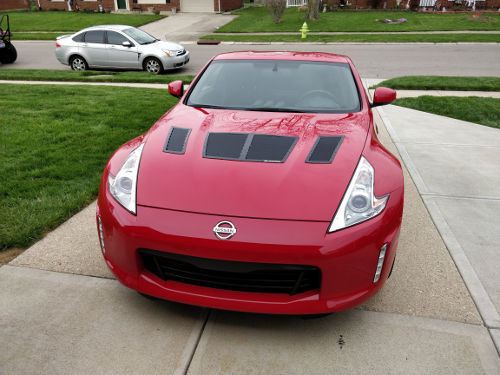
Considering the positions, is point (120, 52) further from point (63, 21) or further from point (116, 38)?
point (63, 21)

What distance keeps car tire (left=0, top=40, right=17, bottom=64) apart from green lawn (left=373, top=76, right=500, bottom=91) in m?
12.1

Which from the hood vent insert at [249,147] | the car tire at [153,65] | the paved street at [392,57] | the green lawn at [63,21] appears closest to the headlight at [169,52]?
the car tire at [153,65]

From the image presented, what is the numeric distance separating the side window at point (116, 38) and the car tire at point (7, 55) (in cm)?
406

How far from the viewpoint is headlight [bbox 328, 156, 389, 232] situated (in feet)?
7.37

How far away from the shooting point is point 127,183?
257 cm

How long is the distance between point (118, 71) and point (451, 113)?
972 cm

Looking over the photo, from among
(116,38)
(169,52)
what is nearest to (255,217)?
(169,52)

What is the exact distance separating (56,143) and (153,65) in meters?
7.27

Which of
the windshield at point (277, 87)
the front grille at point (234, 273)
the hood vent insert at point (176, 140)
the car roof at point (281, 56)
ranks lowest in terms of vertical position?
the front grille at point (234, 273)

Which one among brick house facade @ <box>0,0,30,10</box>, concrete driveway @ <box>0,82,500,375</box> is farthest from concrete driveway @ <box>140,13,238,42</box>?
concrete driveway @ <box>0,82,500,375</box>

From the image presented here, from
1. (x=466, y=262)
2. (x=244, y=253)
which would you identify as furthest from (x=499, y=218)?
(x=244, y=253)

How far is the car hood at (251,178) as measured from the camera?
229cm

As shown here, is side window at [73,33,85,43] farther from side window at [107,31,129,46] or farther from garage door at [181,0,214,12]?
A: garage door at [181,0,214,12]

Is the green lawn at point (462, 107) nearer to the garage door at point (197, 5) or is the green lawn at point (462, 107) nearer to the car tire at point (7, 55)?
the car tire at point (7, 55)
